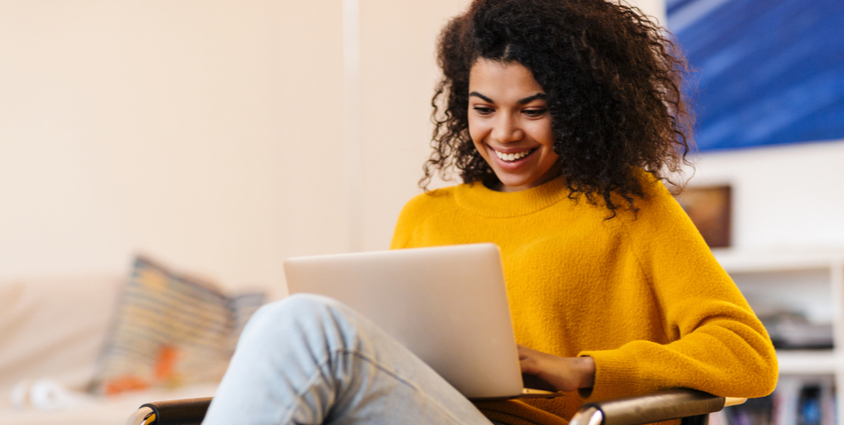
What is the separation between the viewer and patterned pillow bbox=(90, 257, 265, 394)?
2084mm

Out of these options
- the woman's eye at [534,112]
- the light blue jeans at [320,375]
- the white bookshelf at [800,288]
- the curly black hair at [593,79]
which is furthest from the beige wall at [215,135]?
the light blue jeans at [320,375]

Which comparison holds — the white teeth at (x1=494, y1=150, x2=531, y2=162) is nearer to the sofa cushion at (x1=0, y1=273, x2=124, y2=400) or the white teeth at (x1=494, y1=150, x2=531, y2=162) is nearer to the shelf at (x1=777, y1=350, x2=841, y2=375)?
the shelf at (x1=777, y1=350, x2=841, y2=375)

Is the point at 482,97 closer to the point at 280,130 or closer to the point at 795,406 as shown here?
the point at 795,406

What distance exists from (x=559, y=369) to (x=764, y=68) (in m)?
1.88

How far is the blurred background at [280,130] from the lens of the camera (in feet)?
7.63

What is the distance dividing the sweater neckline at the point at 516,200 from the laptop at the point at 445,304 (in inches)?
13.1

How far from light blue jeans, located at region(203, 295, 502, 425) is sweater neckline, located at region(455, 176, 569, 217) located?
437 millimetres

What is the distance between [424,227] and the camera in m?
1.26

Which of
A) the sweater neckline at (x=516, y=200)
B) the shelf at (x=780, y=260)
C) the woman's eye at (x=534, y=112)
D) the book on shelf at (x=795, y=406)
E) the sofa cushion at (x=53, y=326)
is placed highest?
the woman's eye at (x=534, y=112)

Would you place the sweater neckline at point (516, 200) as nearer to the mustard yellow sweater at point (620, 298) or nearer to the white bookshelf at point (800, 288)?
the mustard yellow sweater at point (620, 298)

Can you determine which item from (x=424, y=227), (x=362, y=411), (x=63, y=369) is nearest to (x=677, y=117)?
(x=424, y=227)

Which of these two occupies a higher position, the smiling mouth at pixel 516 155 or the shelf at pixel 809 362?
the smiling mouth at pixel 516 155

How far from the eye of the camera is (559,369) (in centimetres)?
90

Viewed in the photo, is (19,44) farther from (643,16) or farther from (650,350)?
(650,350)
